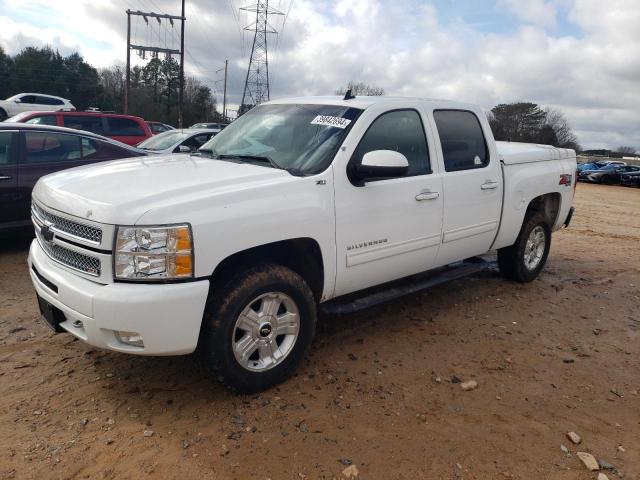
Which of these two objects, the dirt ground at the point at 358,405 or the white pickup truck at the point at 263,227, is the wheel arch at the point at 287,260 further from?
the dirt ground at the point at 358,405

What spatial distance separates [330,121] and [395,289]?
152cm

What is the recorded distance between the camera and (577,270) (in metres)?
6.81

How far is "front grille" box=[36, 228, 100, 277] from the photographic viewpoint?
2852mm

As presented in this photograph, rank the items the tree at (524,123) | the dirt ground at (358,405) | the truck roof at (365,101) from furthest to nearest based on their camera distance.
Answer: the tree at (524,123) → the truck roof at (365,101) → the dirt ground at (358,405)

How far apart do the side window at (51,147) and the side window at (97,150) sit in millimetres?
74

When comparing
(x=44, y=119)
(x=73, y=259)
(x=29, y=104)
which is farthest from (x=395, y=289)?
(x=29, y=104)

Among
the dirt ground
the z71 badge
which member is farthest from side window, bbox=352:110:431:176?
the dirt ground

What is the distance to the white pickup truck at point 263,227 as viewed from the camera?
2.76m

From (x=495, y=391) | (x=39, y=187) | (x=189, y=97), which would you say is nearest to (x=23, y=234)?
(x=39, y=187)

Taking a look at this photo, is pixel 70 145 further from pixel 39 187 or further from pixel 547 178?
pixel 547 178

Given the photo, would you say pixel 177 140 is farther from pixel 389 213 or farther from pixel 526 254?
pixel 389 213

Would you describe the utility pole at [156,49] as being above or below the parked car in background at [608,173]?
above

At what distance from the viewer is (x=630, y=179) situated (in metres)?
28.3

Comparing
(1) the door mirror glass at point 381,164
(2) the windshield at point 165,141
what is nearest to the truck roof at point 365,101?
(1) the door mirror glass at point 381,164
